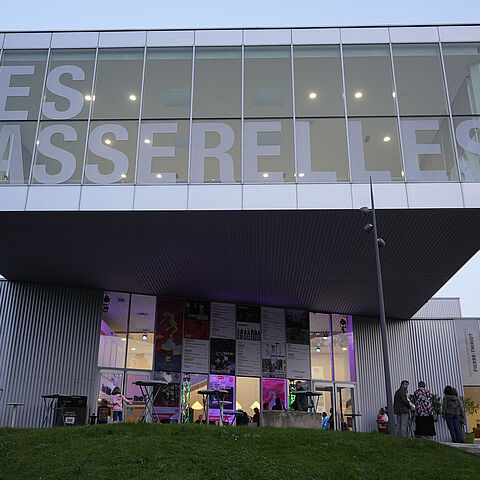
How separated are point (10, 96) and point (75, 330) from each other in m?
8.34

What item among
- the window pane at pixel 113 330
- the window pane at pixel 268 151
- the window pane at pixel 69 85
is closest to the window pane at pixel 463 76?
the window pane at pixel 268 151

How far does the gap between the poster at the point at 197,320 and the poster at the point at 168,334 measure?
9.5 inches

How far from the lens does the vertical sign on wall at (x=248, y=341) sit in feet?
71.8

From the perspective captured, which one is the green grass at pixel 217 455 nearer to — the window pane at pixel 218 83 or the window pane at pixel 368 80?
the window pane at pixel 218 83

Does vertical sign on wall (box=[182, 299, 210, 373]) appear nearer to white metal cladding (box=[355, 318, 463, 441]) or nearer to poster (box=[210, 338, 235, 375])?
poster (box=[210, 338, 235, 375])

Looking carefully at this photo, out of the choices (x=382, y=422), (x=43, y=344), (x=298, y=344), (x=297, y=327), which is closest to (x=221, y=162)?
(x=43, y=344)

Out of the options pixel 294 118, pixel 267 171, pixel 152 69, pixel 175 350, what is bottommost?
pixel 175 350

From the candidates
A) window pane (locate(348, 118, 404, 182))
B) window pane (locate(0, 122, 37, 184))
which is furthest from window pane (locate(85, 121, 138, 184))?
window pane (locate(348, 118, 404, 182))

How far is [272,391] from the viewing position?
22.0 m

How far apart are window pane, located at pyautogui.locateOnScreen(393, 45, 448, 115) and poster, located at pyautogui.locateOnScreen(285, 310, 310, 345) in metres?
10.6

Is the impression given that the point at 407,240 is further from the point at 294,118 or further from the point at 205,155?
the point at 205,155

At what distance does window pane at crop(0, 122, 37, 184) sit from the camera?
1518cm

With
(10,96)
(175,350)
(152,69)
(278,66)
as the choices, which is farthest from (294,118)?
(175,350)

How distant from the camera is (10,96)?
15961 millimetres
